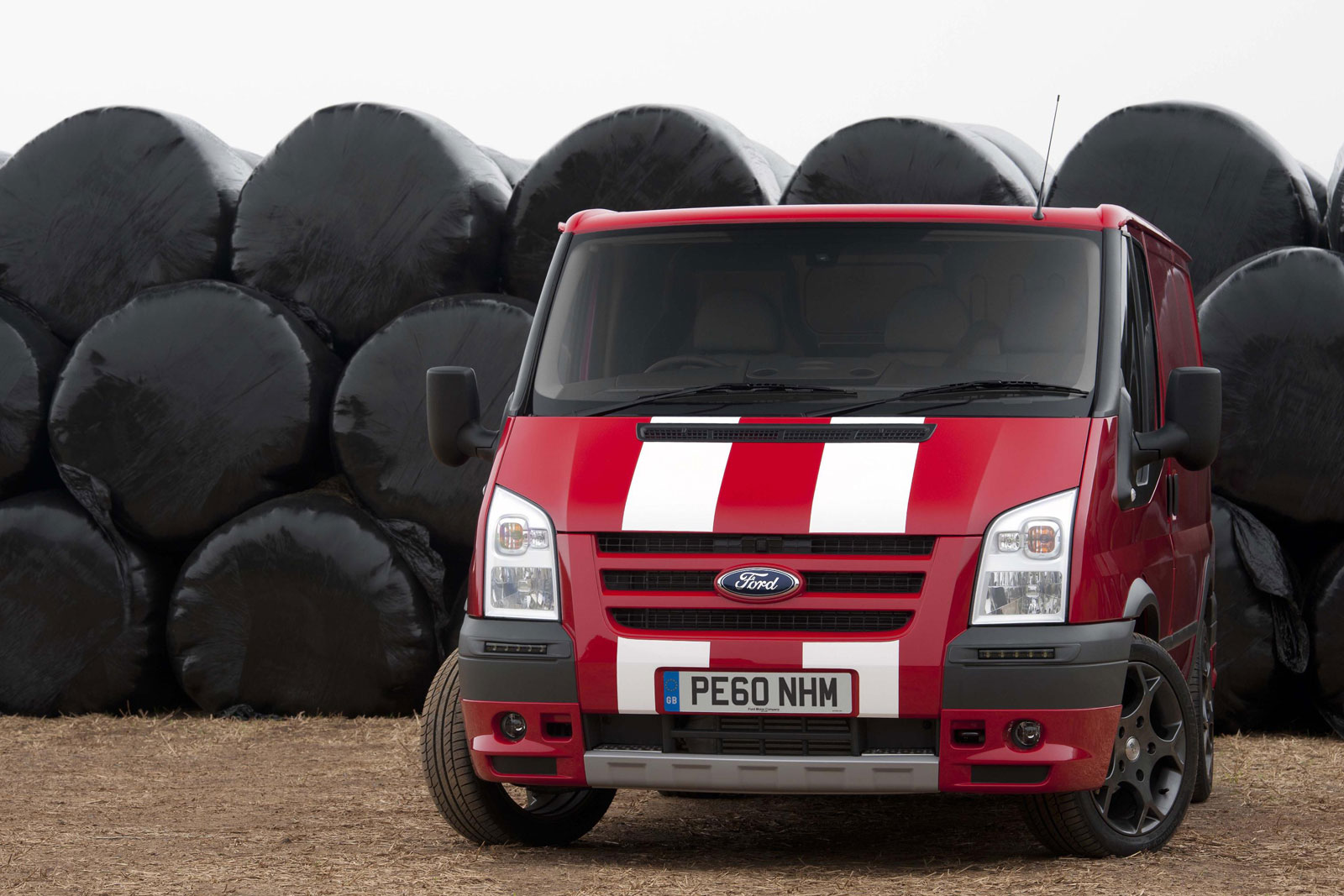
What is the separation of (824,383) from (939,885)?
1.46 m

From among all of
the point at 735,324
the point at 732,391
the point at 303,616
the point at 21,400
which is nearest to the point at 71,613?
the point at 21,400

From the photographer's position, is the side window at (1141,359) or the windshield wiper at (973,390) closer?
the windshield wiper at (973,390)

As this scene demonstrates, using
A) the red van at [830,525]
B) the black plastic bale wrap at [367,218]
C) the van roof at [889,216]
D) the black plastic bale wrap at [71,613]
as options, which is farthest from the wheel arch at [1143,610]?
the black plastic bale wrap at [71,613]

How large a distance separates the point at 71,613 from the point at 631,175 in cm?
357

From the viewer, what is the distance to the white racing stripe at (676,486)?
4.81 metres

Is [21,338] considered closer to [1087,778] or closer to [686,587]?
[686,587]

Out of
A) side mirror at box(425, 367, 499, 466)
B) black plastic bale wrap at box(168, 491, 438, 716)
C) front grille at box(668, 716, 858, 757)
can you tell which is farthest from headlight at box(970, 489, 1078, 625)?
black plastic bale wrap at box(168, 491, 438, 716)

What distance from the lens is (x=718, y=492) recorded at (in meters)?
4.82

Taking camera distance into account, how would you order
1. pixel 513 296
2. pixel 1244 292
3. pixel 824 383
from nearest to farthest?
1. pixel 824 383
2. pixel 1244 292
3. pixel 513 296

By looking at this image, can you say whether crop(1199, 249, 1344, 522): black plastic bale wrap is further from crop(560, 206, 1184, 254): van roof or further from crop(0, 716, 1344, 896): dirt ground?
crop(560, 206, 1184, 254): van roof

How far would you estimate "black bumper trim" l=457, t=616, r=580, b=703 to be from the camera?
485 centimetres

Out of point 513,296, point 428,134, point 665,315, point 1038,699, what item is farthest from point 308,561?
point 1038,699

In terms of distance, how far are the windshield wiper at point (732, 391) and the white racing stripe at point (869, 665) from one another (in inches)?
30.8

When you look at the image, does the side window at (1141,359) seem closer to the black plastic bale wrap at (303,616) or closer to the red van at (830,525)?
the red van at (830,525)
